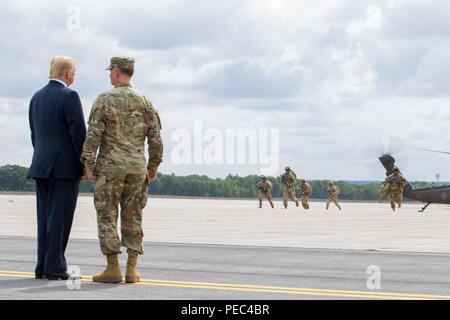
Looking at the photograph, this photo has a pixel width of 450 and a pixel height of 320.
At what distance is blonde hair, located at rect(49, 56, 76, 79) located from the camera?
1052 centimetres

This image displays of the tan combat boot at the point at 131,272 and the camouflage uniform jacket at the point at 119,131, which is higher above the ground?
the camouflage uniform jacket at the point at 119,131

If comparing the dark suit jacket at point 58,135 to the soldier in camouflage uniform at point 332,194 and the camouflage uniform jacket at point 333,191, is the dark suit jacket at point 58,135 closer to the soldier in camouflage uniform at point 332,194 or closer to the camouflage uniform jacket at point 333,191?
the soldier in camouflage uniform at point 332,194

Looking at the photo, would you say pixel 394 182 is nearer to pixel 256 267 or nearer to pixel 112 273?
pixel 256 267

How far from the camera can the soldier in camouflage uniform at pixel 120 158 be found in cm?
991

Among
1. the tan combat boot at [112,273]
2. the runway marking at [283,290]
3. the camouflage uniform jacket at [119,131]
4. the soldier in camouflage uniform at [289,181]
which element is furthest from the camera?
the soldier in camouflage uniform at [289,181]

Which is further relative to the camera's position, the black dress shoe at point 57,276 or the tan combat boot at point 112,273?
the black dress shoe at point 57,276

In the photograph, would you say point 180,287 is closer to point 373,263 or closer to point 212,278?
point 212,278

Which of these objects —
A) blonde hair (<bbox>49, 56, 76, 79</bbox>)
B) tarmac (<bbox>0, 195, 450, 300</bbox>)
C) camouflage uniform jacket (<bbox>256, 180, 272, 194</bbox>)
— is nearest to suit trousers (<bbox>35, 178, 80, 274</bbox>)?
tarmac (<bbox>0, 195, 450, 300</bbox>)

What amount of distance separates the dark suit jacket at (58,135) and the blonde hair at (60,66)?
0.09 metres

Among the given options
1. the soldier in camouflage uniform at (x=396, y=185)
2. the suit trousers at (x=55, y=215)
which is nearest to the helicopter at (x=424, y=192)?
the soldier in camouflage uniform at (x=396, y=185)

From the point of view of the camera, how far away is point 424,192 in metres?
48.3

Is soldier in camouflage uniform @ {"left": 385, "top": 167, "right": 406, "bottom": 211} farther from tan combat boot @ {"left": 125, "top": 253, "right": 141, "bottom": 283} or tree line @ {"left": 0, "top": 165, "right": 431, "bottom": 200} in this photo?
tree line @ {"left": 0, "top": 165, "right": 431, "bottom": 200}

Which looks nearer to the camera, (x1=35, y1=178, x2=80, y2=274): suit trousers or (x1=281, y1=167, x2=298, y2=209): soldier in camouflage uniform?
(x1=35, y1=178, x2=80, y2=274): suit trousers
